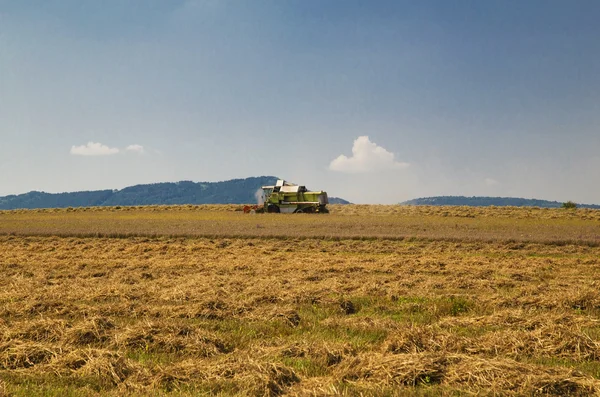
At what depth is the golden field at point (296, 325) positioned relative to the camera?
573 cm

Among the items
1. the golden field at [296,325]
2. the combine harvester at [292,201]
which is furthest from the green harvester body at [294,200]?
the golden field at [296,325]

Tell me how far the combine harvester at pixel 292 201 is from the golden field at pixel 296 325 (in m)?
32.3

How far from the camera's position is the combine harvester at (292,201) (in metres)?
52.6

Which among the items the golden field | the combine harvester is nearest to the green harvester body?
the combine harvester

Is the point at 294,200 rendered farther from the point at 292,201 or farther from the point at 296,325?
the point at 296,325

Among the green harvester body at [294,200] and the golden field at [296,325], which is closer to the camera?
the golden field at [296,325]

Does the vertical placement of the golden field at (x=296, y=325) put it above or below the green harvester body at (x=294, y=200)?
below

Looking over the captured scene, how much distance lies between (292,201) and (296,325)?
44619 millimetres

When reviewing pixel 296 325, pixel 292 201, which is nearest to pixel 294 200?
pixel 292 201

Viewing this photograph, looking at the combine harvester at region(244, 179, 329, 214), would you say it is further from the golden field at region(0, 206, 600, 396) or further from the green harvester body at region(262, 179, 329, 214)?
the golden field at region(0, 206, 600, 396)

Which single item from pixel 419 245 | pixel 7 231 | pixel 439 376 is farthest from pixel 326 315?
pixel 7 231

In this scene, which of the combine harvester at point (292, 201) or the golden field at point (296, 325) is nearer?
the golden field at point (296, 325)

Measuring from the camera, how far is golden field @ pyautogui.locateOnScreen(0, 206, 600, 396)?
5734mm

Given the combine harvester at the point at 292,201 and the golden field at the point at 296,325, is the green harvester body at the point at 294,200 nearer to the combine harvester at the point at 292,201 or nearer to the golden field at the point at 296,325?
the combine harvester at the point at 292,201
